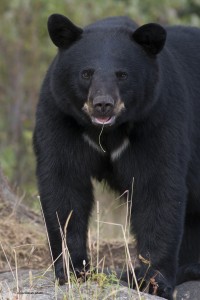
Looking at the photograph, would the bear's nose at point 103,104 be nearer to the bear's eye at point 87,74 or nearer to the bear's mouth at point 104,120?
the bear's mouth at point 104,120

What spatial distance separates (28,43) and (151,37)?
921cm

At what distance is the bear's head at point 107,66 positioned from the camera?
19.7 feet

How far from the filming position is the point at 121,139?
6254 mm

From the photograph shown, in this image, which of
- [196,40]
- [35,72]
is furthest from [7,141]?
[196,40]

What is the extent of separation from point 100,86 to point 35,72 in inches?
377

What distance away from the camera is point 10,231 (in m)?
7.88

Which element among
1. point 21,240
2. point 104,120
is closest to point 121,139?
point 104,120

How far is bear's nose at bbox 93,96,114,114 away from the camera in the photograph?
5.78 m

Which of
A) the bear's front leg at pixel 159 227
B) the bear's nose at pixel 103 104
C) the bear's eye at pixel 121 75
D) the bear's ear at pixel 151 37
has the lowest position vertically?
the bear's front leg at pixel 159 227

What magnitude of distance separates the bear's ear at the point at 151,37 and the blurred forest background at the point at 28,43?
7.87 m

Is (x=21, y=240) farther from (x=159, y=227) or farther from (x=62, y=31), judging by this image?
(x=62, y=31)

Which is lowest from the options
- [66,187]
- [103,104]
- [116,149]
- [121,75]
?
[66,187]

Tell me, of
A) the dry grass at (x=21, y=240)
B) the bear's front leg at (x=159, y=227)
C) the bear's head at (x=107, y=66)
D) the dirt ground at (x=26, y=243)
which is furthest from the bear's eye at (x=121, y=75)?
the dry grass at (x=21, y=240)

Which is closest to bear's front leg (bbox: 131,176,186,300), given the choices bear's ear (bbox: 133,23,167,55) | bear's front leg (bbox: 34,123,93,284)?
bear's front leg (bbox: 34,123,93,284)
